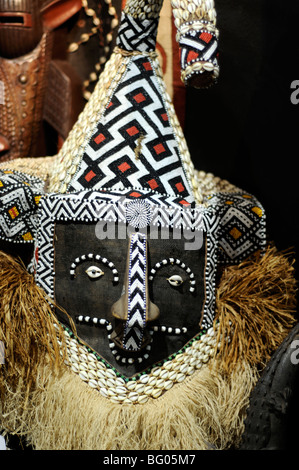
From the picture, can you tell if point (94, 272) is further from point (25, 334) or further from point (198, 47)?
point (198, 47)

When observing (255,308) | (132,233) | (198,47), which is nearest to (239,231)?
(255,308)

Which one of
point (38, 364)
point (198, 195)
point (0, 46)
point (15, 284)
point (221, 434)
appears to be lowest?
point (221, 434)

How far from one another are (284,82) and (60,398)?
758 millimetres

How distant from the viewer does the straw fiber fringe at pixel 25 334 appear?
33.0 inches

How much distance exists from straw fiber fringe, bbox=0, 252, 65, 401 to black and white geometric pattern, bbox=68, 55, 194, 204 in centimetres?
20

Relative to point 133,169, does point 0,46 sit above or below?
above

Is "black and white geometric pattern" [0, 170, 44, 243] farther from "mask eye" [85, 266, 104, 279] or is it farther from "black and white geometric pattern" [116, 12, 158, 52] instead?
"black and white geometric pattern" [116, 12, 158, 52]

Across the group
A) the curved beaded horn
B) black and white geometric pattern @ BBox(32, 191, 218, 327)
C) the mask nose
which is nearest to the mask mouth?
the mask nose

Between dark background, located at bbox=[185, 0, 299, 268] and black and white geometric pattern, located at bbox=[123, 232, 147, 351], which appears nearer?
black and white geometric pattern, located at bbox=[123, 232, 147, 351]

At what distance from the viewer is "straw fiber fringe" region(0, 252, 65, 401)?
0.84 meters

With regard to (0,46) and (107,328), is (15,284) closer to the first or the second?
(107,328)

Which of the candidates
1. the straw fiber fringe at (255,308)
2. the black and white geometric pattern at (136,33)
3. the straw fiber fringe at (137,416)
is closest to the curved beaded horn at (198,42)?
the black and white geometric pattern at (136,33)
